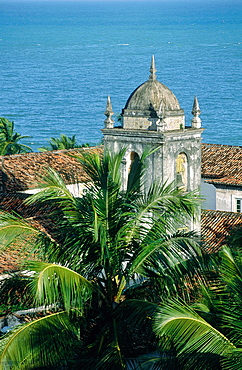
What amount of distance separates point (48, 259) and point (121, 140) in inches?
342

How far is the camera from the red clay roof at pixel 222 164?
108 ft

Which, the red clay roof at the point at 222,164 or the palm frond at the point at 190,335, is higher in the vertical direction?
the red clay roof at the point at 222,164

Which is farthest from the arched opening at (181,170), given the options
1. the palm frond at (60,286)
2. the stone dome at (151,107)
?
the palm frond at (60,286)

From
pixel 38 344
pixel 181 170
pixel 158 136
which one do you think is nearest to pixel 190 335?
pixel 38 344

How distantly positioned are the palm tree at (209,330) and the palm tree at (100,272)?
33.5 inches

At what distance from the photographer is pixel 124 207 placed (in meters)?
15.4

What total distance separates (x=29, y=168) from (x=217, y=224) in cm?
903

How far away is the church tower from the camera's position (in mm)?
22375

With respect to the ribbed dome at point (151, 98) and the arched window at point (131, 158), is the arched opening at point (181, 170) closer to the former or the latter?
the arched window at point (131, 158)

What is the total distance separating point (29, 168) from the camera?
3266 cm

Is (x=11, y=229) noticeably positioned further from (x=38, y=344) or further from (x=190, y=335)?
(x=190, y=335)

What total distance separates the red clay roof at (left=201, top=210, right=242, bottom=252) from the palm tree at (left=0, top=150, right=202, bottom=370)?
8.89 metres

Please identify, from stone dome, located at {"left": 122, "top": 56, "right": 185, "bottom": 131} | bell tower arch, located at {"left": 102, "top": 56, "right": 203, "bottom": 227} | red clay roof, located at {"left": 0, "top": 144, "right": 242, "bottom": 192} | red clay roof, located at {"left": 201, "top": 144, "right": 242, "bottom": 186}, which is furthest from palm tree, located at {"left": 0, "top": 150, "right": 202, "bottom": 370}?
red clay roof, located at {"left": 201, "top": 144, "right": 242, "bottom": 186}

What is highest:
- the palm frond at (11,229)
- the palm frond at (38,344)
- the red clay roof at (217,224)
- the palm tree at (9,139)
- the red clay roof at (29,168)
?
the palm tree at (9,139)
